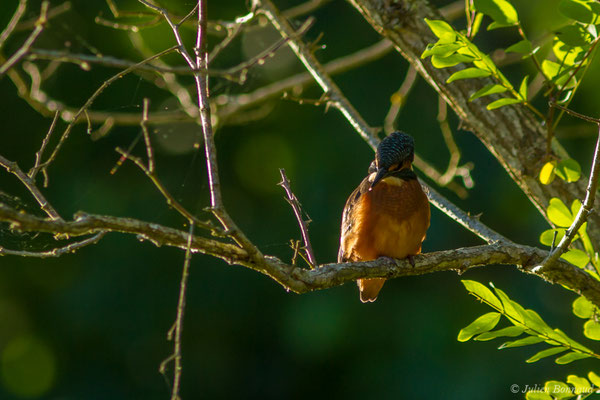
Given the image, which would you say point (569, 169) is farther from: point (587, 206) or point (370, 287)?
point (370, 287)

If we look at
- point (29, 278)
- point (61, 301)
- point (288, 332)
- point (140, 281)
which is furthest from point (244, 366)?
point (29, 278)

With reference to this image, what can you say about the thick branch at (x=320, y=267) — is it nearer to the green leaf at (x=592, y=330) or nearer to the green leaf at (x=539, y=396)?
the green leaf at (x=592, y=330)

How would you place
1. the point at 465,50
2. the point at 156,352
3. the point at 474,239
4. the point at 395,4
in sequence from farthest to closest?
the point at 156,352 < the point at 474,239 < the point at 395,4 < the point at 465,50

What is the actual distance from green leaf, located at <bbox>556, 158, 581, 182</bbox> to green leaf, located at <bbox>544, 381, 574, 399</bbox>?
82 centimetres

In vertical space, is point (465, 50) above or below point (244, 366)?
above

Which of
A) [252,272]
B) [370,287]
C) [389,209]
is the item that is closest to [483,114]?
[389,209]

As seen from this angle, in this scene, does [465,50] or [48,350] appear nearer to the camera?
[465,50]

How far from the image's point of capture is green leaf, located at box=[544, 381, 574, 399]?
221 centimetres

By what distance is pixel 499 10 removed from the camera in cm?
240

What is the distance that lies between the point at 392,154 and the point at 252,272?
3.20 metres

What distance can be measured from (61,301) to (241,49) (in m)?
2.95

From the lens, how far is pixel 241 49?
250 inches

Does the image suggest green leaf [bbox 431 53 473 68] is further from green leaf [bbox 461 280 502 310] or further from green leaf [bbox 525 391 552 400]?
green leaf [bbox 525 391 552 400]

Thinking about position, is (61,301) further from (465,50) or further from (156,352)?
(465,50)
